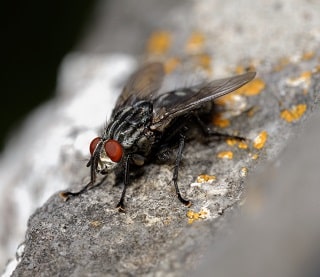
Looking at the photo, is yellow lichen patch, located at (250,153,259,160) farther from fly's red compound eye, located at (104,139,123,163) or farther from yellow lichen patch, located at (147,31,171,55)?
yellow lichen patch, located at (147,31,171,55)

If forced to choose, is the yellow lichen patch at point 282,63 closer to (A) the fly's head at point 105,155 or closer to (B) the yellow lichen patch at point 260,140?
(B) the yellow lichen patch at point 260,140

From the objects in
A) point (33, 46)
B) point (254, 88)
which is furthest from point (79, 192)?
point (33, 46)

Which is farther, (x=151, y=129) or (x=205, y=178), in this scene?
(x=151, y=129)

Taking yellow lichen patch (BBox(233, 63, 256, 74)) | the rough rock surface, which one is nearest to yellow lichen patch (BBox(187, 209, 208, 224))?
the rough rock surface

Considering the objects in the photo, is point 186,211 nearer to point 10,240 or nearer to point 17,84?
point 10,240

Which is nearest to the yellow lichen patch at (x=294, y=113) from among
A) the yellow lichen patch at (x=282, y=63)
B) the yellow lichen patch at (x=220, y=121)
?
the yellow lichen patch at (x=220, y=121)

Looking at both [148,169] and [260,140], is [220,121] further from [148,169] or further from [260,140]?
[148,169]

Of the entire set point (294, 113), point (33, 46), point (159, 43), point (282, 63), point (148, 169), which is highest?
point (33, 46)
